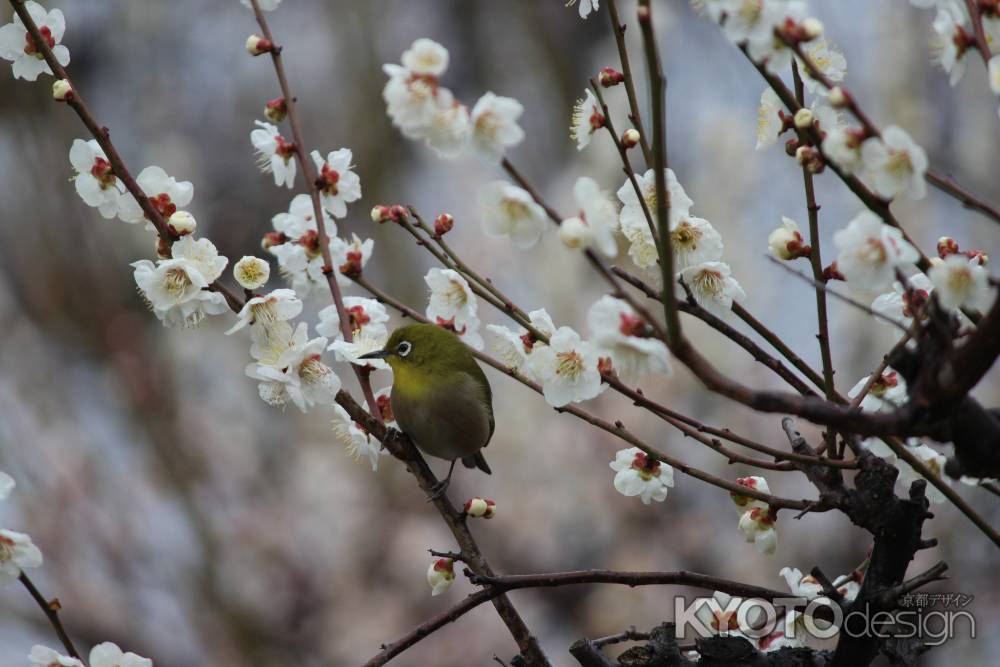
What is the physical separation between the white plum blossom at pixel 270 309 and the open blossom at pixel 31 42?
1.72 ft

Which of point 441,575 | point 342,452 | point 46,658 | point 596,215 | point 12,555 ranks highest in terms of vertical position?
point 342,452

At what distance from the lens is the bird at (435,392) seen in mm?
2693

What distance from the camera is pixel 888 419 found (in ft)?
3.83

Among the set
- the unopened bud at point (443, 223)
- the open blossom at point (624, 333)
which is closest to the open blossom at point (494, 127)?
the open blossom at point (624, 333)

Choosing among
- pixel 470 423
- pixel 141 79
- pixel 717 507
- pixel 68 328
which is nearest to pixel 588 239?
pixel 470 423

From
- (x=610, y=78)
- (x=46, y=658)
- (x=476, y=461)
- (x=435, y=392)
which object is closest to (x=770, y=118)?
(x=610, y=78)

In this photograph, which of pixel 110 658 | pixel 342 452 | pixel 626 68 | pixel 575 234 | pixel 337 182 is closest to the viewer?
pixel 575 234

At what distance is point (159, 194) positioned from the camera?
1867mm

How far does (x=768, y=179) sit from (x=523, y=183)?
4.23m

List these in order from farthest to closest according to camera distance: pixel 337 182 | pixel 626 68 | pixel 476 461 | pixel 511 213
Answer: pixel 476 461
pixel 337 182
pixel 626 68
pixel 511 213

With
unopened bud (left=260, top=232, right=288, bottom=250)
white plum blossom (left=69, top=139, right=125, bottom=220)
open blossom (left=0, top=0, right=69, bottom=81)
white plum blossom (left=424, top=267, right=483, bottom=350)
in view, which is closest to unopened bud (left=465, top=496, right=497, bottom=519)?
white plum blossom (left=424, top=267, right=483, bottom=350)

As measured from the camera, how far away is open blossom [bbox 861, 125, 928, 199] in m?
1.29

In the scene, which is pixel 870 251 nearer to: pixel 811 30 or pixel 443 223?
pixel 811 30

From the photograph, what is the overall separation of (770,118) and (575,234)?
57 centimetres
